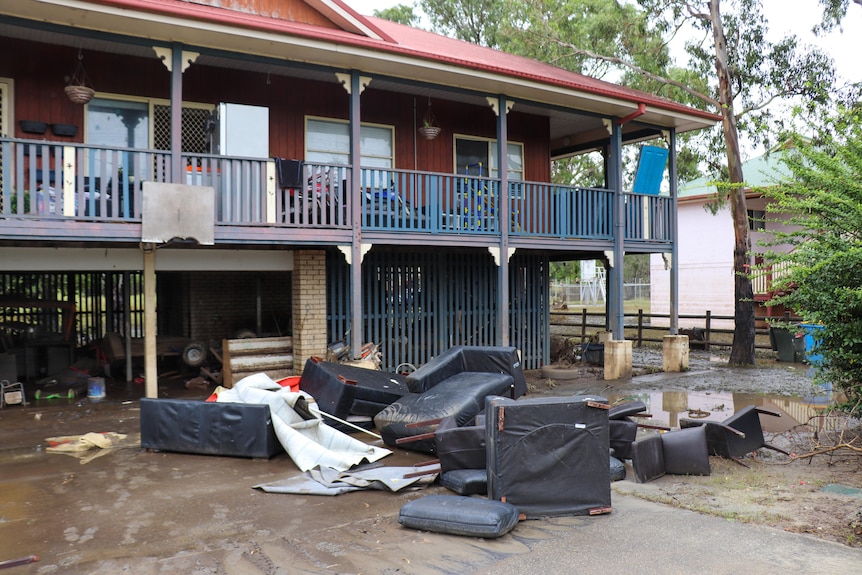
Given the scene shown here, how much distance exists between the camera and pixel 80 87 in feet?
33.0

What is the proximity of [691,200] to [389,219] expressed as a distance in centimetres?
1836

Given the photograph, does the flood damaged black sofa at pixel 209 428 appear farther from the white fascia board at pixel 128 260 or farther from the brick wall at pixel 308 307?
the brick wall at pixel 308 307

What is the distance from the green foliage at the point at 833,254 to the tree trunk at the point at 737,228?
7949mm

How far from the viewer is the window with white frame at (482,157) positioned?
14.6 m

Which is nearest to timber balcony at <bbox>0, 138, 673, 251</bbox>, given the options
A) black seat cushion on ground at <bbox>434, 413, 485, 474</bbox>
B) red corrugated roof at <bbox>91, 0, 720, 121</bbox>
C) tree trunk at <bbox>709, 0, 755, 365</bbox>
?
red corrugated roof at <bbox>91, 0, 720, 121</bbox>

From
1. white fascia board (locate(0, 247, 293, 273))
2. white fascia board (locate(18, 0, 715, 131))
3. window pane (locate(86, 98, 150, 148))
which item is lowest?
white fascia board (locate(0, 247, 293, 273))

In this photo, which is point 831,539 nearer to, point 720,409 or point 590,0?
point 720,409

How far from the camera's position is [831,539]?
192 inches

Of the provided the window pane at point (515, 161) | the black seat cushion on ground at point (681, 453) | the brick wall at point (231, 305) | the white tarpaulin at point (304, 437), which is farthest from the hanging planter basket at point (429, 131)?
the black seat cushion on ground at point (681, 453)

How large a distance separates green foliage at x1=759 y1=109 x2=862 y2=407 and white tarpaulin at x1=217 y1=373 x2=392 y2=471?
16.6ft

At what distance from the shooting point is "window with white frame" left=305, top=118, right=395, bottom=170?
12625mm

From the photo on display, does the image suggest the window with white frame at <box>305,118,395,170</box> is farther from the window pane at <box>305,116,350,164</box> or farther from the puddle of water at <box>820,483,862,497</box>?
the puddle of water at <box>820,483,862,497</box>

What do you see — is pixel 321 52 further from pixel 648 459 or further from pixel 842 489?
pixel 842 489

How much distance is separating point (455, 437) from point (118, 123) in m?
8.34
